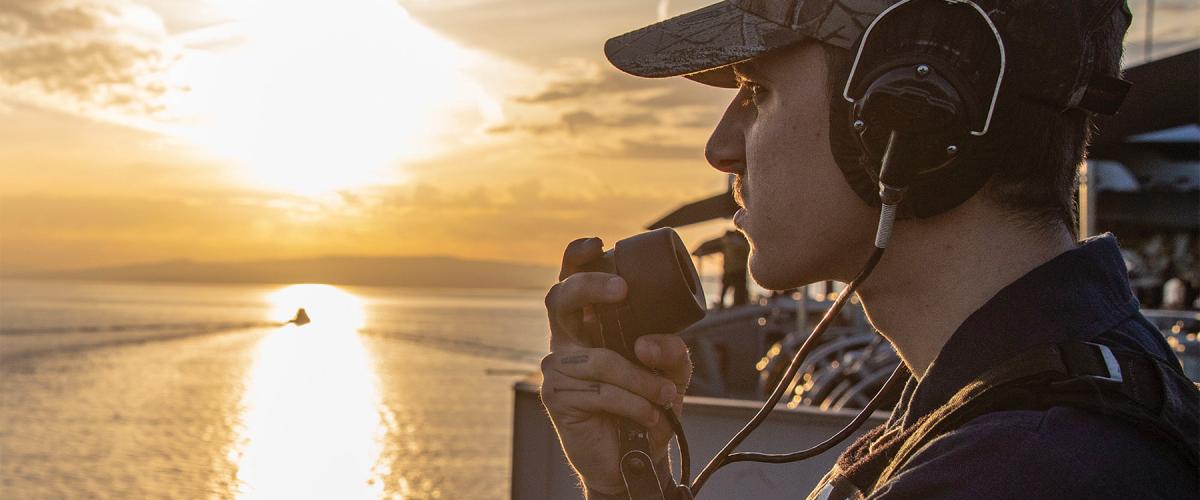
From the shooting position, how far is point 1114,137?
606 centimetres

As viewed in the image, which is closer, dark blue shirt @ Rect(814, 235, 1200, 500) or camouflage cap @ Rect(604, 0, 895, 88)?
dark blue shirt @ Rect(814, 235, 1200, 500)

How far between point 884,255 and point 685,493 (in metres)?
0.61

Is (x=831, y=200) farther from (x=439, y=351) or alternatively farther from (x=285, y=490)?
(x=439, y=351)

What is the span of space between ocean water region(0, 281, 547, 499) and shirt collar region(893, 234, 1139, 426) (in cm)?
405

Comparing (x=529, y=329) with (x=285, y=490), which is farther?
(x=529, y=329)

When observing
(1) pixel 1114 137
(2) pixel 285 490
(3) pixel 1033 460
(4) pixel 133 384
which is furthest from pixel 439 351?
(3) pixel 1033 460

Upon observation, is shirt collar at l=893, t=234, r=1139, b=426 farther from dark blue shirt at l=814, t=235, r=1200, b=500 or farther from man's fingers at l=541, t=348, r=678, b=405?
man's fingers at l=541, t=348, r=678, b=405

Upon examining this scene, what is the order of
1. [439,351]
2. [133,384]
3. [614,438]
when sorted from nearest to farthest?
[614,438] < [133,384] < [439,351]

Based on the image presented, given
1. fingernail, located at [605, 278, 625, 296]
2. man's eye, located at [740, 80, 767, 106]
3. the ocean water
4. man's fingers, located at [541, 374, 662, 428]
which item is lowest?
the ocean water

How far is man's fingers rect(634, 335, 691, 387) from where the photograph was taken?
1769 mm

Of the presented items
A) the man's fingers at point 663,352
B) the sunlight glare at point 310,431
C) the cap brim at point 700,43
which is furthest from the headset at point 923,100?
the sunlight glare at point 310,431

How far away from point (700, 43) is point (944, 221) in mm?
455

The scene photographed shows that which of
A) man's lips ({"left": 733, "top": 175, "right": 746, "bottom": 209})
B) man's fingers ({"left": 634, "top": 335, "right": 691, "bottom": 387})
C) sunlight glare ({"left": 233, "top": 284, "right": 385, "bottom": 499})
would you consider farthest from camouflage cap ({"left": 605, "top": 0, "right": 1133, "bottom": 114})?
sunlight glare ({"left": 233, "top": 284, "right": 385, "bottom": 499})

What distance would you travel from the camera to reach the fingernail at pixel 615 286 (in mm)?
1741
